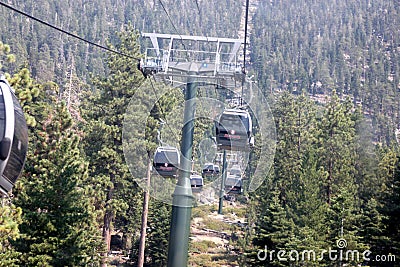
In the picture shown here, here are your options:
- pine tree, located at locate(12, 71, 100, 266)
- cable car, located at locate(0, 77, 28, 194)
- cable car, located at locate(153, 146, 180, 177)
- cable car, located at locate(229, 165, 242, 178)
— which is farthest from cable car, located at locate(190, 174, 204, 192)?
cable car, located at locate(0, 77, 28, 194)

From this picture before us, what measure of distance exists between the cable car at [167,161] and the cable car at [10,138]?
6.22 meters

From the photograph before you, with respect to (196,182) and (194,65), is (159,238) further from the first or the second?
(194,65)

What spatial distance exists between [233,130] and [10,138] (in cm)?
740

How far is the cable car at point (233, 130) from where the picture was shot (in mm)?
11250

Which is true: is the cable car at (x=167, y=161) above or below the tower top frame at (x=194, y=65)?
below

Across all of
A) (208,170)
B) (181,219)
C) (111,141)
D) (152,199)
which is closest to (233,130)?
(181,219)

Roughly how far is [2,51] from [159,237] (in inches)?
666

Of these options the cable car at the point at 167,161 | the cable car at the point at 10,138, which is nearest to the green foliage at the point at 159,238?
the cable car at the point at 167,161

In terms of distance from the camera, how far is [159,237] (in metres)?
28.0

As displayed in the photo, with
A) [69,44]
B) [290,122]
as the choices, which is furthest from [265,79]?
[290,122]

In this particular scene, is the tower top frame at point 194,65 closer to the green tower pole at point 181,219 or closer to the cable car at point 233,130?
the green tower pole at point 181,219

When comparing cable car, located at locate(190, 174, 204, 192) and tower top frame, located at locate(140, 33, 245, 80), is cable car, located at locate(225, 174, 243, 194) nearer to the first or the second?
cable car, located at locate(190, 174, 204, 192)

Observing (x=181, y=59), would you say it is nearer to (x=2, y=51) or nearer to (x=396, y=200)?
(x=2, y=51)

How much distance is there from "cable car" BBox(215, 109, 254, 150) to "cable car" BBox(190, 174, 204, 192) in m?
1.09
